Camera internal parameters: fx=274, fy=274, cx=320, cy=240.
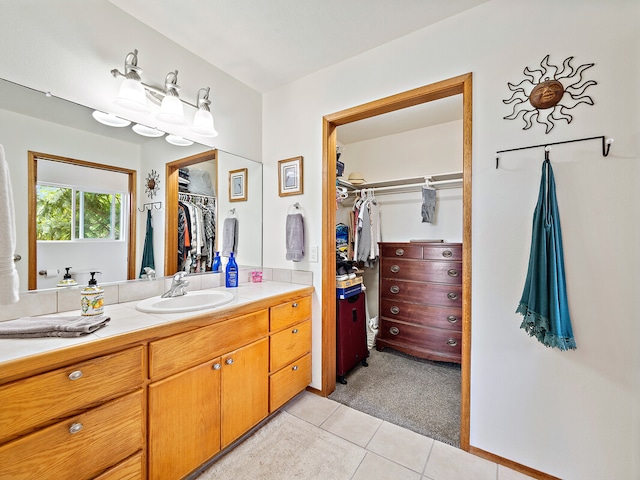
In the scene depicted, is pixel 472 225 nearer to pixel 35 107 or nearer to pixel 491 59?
pixel 491 59

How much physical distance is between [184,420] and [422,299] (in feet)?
7.20

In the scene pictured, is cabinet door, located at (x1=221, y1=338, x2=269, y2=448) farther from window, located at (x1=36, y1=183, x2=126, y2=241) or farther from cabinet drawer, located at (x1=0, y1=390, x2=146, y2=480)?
window, located at (x1=36, y1=183, x2=126, y2=241)

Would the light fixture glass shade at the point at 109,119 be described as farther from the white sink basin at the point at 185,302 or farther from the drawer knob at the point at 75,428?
the drawer knob at the point at 75,428

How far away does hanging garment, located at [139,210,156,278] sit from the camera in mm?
1720

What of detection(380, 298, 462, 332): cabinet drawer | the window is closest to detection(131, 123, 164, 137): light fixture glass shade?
the window

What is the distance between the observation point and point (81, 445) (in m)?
0.99

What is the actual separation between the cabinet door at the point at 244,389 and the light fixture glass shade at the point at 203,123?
148 centimetres

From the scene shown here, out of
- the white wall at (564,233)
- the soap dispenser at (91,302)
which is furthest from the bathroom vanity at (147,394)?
the white wall at (564,233)

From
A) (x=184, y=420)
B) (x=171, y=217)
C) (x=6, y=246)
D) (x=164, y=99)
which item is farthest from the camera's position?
(x=171, y=217)

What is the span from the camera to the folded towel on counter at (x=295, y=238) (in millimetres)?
2213

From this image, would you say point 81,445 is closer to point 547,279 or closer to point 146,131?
point 146,131

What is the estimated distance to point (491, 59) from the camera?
1.55m

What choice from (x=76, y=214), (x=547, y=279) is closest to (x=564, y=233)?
(x=547, y=279)

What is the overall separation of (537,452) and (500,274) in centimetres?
Result: 93
